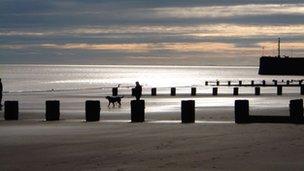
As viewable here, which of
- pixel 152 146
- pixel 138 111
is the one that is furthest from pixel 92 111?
pixel 152 146

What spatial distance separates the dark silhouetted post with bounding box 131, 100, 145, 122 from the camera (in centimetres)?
2398

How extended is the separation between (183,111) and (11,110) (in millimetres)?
6225

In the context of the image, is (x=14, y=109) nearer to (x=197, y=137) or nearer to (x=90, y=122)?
(x=90, y=122)

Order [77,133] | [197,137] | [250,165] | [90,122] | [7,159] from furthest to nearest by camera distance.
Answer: [90,122] → [77,133] → [197,137] → [7,159] → [250,165]

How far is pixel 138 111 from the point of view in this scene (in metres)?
24.1

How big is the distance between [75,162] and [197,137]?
5.13 meters

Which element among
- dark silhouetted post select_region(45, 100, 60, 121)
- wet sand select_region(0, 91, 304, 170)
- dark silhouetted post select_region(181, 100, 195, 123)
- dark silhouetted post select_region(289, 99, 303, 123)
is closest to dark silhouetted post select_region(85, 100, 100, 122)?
dark silhouetted post select_region(45, 100, 60, 121)

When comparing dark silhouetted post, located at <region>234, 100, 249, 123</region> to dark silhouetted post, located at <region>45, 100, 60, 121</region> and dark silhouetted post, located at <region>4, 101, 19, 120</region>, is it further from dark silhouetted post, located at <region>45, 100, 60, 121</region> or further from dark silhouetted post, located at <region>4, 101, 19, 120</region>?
dark silhouetted post, located at <region>4, 101, 19, 120</region>

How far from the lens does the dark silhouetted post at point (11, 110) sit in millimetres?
25734

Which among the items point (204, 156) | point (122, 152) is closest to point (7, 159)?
point (122, 152)

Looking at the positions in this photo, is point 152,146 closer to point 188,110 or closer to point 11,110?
point 188,110

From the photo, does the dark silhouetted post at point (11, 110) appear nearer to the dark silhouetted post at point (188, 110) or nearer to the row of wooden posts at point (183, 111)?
the row of wooden posts at point (183, 111)

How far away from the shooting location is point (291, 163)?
1321cm

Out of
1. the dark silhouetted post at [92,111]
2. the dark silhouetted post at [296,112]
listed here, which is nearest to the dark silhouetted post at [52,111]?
the dark silhouetted post at [92,111]
